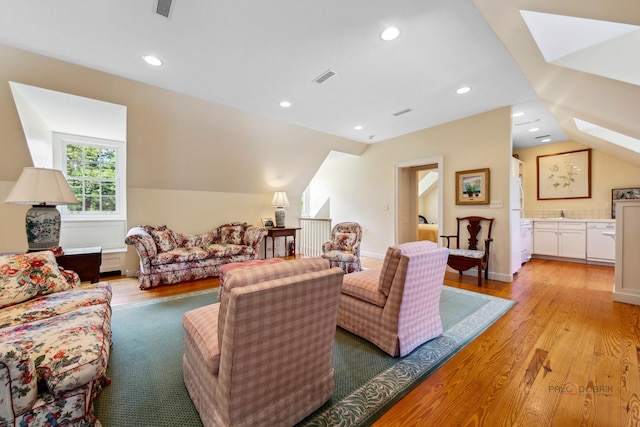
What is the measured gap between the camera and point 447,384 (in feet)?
5.30

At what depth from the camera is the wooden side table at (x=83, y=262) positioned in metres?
2.42

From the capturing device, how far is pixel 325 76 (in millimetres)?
2826

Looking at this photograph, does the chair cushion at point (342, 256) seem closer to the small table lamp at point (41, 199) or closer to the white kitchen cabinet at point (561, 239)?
the small table lamp at point (41, 199)

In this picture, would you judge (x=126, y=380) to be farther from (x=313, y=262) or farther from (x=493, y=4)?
(x=493, y=4)

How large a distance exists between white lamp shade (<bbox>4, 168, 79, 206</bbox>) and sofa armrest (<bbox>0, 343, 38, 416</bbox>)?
1926 millimetres

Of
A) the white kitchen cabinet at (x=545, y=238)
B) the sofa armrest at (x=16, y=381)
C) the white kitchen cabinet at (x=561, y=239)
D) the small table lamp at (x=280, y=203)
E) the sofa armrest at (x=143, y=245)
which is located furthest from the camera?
the small table lamp at (x=280, y=203)

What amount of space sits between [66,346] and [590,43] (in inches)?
164

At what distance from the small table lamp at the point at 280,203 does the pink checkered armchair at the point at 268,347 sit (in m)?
4.01

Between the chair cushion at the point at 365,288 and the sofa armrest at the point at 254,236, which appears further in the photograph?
the sofa armrest at the point at 254,236

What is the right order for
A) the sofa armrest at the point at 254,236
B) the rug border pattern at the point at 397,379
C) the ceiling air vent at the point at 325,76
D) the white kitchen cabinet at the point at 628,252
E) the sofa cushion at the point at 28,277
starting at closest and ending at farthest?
the rug border pattern at the point at 397,379, the sofa cushion at the point at 28,277, the ceiling air vent at the point at 325,76, the white kitchen cabinet at the point at 628,252, the sofa armrest at the point at 254,236

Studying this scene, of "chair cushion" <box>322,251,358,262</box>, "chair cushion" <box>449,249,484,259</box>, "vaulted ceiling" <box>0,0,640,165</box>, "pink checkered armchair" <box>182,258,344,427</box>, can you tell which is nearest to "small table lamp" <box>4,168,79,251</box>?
"vaulted ceiling" <box>0,0,640,165</box>

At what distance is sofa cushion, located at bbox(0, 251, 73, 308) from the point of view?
66.1 inches

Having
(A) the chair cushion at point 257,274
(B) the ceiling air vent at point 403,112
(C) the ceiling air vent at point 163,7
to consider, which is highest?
(B) the ceiling air vent at point 403,112

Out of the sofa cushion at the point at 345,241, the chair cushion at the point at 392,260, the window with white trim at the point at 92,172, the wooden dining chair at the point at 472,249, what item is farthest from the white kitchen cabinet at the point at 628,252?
the window with white trim at the point at 92,172
